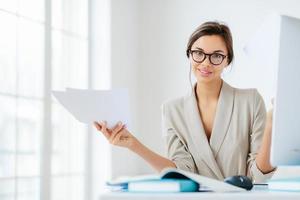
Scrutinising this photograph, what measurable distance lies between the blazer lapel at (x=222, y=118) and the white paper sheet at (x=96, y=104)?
1.59 ft

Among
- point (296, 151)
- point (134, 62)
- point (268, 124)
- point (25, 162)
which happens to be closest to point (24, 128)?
point (25, 162)

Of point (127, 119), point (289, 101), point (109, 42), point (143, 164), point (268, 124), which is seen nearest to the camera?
point (289, 101)

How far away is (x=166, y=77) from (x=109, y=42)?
1.95 ft

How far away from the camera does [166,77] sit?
179 inches

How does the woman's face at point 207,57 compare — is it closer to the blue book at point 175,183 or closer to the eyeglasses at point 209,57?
the eyeglasses at point 209,57

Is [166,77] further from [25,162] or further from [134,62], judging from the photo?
[25,162]

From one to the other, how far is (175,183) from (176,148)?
117 centimetres

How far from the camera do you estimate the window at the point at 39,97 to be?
311 cm

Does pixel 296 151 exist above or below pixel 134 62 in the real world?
below

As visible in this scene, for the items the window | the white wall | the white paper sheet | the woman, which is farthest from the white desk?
the white wall

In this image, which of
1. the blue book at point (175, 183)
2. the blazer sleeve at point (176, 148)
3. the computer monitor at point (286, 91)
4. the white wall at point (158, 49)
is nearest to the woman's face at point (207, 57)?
the blazer sleeve at point (176, 148)

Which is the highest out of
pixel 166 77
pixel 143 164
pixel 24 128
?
pixel 166 77

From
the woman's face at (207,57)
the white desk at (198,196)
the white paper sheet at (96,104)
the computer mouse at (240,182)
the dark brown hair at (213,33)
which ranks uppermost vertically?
the dark brown hair at (213,33)

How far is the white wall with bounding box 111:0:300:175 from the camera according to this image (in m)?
4.29
